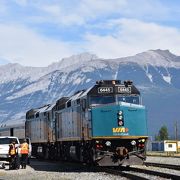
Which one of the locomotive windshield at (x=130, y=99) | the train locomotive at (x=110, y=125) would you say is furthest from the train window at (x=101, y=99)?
the locomotive windshield at (x=130, y=99)

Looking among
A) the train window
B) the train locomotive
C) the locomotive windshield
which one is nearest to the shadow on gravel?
the train locomotive

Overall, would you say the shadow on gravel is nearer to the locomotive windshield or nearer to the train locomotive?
the train locomotive

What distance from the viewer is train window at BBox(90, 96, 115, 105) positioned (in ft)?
91.3

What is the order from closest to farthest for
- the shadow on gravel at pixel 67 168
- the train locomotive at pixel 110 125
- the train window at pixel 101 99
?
1. the train locomotive at pixel 110 125
2. the train window at pixel 101 99
3. the shadow on gravel at pixel 67 168

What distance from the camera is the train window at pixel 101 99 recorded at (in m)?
27.8

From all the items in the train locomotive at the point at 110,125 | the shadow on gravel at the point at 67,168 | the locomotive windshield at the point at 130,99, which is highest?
the locomotive windshield at the point at 130,99

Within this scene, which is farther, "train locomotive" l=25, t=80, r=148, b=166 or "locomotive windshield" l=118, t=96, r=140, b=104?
"locomotive windshield" l=118, t=96, r=140, b=104

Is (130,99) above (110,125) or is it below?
above

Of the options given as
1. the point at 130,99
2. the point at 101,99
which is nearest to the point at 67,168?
the point at 101,99

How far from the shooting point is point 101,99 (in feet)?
91.8

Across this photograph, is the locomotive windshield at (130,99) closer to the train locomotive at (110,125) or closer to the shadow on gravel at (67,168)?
the train locomotive at (110,125)

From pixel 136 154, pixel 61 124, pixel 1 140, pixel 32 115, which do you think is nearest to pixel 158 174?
pixel 136 154

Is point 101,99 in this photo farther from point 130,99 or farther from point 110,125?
point 110,125

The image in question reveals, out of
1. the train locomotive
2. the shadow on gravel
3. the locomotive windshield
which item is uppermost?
the locomotive windshield
